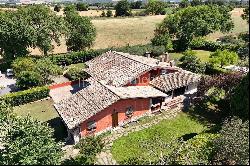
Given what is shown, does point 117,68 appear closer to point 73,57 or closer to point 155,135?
point 155,135

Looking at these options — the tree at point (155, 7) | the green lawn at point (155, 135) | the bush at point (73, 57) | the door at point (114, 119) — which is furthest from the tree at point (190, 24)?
the tree at point (155, 7)

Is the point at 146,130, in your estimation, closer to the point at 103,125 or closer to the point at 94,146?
the point at 103,125

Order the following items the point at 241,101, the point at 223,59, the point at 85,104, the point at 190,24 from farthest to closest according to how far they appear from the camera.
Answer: the point at 190,24 < the point at 223,59 < the point at 85,104 < the point at 241,101

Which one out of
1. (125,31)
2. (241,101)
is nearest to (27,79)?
(241,101)

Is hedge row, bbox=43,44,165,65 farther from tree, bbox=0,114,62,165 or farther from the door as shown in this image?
tree, bbox=0,114,62,165

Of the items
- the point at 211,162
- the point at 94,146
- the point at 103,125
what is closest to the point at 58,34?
the point at 103,125

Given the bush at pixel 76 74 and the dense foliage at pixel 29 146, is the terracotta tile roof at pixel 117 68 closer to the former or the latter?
the bush at pixel 76 74
